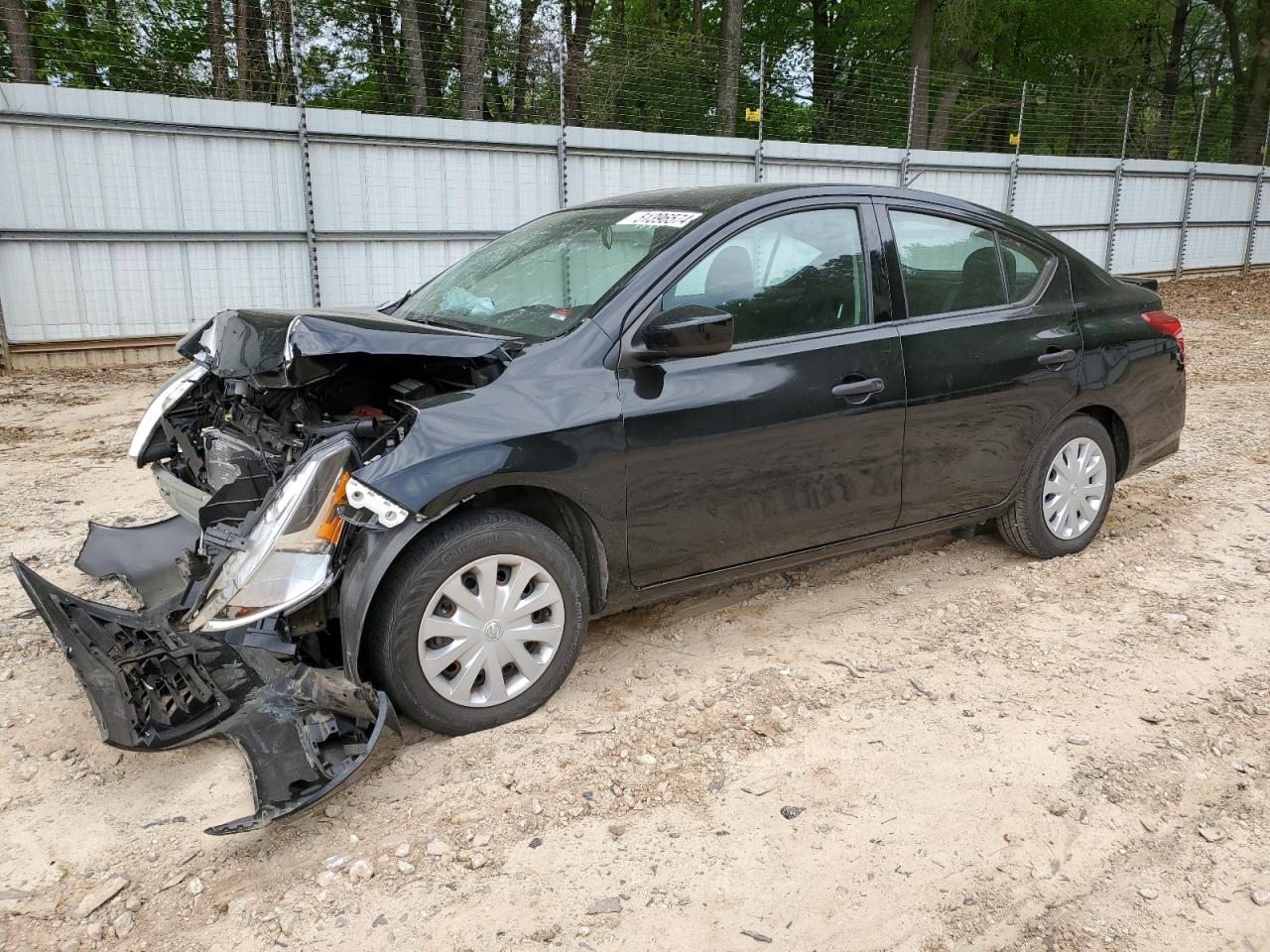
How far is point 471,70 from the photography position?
43.6 feet

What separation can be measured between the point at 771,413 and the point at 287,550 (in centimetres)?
172

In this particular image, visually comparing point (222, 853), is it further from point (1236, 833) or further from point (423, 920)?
point (1236, 833)

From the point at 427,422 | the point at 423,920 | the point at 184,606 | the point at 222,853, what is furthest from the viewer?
the point at 184,606

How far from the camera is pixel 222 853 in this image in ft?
8.63

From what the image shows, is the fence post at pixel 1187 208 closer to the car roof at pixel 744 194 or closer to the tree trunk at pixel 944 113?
the tree trunk at pixel 944 113

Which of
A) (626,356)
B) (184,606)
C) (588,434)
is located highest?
(626,356)

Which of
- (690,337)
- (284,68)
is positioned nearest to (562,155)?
(284,68)

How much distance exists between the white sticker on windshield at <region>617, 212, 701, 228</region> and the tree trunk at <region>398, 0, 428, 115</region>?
31.9ft

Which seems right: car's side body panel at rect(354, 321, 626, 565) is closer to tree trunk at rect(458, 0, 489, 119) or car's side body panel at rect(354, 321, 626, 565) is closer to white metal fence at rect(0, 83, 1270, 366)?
white metal fence at rect(0, 83, 1270, 366)

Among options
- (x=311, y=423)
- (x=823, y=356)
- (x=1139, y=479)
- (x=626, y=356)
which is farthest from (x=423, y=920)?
(x=1139, y=479)

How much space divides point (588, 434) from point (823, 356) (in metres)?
1.04

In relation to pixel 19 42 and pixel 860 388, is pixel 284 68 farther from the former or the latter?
pixel 860 388

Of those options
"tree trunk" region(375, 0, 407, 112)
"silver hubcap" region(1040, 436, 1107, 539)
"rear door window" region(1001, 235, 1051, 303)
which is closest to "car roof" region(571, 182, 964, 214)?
"rear door window" region(1001, 235, 1051, 303)

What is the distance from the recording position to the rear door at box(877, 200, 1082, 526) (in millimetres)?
3967
